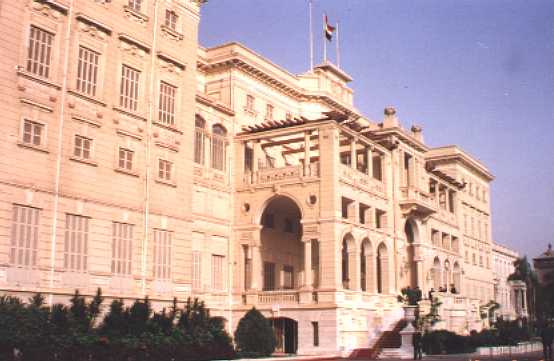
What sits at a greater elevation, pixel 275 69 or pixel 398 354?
pixel 275 69

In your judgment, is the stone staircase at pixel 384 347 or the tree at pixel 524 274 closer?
the stone staircase at pixel 384 347

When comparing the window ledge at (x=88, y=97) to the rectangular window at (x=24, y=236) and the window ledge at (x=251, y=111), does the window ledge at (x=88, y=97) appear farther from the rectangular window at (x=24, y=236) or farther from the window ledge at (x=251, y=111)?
the window ledge at (x=251, y=111)

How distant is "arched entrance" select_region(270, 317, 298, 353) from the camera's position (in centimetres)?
4241

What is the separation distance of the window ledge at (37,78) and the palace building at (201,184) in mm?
55

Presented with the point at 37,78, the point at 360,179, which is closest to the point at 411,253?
the point at 360,179

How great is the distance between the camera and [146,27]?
3391 cm

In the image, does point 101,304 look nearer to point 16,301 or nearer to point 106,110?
point 16,301

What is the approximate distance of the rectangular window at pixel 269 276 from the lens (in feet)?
155

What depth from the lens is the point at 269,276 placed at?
4759cm

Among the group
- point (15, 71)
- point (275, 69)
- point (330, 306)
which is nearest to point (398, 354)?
point (330, 306)

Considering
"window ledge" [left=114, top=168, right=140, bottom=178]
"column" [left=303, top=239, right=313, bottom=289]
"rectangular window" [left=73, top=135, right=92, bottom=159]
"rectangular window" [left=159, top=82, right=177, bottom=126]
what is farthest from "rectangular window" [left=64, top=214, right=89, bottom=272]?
"column" [left=303, top=239, right=313, bottom=289]

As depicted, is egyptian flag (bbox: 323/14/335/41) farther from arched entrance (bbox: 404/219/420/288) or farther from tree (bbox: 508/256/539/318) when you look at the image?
tree (bbox: 508/256/539/318)

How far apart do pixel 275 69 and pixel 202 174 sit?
12.4m

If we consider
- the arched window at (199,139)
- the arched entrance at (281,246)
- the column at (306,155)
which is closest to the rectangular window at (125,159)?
the arched window at (199,139)
